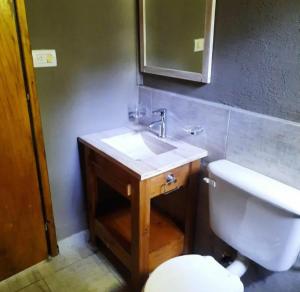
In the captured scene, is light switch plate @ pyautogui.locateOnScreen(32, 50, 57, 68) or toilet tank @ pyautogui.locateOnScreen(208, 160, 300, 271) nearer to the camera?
toilet tank @ pyautogui.locateOnScreen(208, 160, 300, 271)

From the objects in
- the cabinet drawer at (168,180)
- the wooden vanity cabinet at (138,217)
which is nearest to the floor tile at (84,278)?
the wooden vanity cabinet at (138,217)

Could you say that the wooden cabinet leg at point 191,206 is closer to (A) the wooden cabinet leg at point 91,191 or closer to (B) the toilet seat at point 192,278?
(B) the toilet seat at point 192,278

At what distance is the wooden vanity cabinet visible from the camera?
1389mm

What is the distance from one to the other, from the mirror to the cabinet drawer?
1.58 ft

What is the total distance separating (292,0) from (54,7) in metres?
1.09

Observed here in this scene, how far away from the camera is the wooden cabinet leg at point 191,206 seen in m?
1.55

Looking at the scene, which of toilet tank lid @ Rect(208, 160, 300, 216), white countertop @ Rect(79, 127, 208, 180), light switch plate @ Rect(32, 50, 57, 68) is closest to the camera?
toilet tank lid @ Rect(208, 160, 300, 216)

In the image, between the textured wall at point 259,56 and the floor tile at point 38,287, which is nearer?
the textured wall at point 259,56

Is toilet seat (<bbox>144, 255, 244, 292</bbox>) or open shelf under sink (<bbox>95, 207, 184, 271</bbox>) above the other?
toilet seat (<bbox>144, 255, 244, 292</bbox>)

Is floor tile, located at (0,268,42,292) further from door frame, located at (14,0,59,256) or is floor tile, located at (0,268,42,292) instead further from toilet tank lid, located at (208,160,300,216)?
toilet tank lid, located at (208,160,300,216)

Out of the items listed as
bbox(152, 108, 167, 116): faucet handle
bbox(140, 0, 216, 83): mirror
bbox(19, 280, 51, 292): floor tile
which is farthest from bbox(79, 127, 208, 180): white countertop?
bbox(19, 280, 51, 292): floor tile

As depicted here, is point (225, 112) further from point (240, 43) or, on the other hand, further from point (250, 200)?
point (250, 200)

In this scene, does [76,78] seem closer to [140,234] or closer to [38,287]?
[140,234]

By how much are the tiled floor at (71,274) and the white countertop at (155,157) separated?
74cm
